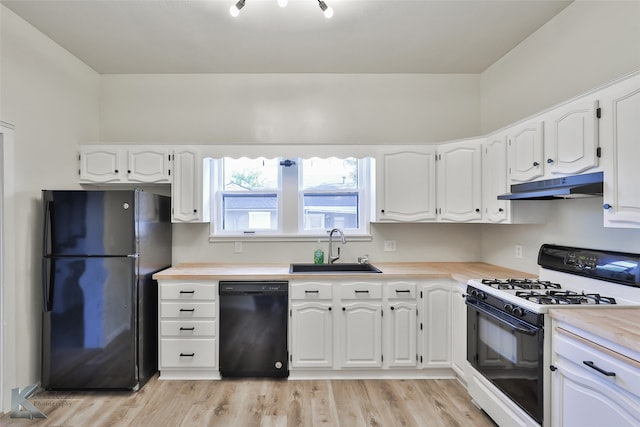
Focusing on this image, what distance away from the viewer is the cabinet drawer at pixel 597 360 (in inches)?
47.8

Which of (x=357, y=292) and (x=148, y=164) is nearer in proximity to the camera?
(x=357, y=292)

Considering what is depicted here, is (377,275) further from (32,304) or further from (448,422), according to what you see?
(32,304)

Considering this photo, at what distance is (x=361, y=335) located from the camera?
265cm

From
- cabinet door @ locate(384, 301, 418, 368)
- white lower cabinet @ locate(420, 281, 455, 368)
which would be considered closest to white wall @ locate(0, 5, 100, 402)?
cabinet door @ locate(384, 301, 418, 368)

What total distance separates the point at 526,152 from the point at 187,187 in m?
2.78

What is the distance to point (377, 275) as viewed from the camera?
266 cm

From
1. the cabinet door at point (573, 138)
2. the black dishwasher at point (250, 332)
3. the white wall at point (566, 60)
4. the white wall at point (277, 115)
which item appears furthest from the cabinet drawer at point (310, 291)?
the white wall at point (566, 60)

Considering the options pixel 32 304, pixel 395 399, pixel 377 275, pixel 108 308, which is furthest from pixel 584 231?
pixel 32 304

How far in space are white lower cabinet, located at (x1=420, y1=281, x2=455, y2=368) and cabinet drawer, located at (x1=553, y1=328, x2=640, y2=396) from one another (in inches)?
42.0

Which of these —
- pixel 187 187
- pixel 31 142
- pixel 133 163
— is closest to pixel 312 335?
pixel 187 187

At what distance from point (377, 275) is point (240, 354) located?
1308 mm

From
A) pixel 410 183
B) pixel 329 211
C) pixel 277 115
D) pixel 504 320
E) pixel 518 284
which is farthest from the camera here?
pixel 329 211

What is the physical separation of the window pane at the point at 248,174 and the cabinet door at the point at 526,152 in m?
2.14

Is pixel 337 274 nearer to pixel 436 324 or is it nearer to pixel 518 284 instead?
pixel 436 324
